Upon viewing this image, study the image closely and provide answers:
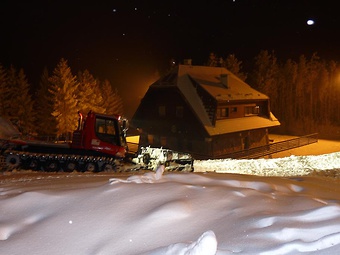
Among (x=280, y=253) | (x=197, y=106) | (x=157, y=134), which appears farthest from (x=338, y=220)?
(x=157, y=134)

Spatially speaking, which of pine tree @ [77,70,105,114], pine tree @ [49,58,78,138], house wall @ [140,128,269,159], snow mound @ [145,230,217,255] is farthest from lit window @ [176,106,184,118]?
snow mound @ [145,230,217,255]

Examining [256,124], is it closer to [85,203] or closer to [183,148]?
[183,148]

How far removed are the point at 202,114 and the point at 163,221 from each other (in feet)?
94.0

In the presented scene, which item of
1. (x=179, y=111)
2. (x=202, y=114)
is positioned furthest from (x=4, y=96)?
(x=202, y=114)

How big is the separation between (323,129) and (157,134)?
122ft

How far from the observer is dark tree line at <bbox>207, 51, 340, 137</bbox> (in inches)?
2605

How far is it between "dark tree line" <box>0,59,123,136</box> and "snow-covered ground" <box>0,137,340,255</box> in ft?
108

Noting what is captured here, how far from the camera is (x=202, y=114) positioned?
33.7 metres

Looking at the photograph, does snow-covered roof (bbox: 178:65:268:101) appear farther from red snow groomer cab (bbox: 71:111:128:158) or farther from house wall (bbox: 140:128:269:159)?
red snow groomer cab (bbox: 71:111:128:158)

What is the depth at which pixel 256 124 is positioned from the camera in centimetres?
3753

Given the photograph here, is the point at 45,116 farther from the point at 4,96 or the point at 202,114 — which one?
the point at 202,114

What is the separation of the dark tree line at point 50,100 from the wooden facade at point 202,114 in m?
7.41

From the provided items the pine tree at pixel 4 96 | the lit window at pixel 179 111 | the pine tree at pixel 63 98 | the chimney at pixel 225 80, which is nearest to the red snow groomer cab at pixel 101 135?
the lit window at pixel 179 111

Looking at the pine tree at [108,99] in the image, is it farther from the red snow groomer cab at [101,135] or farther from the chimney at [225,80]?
the red snow groomer cab at [101,135]
